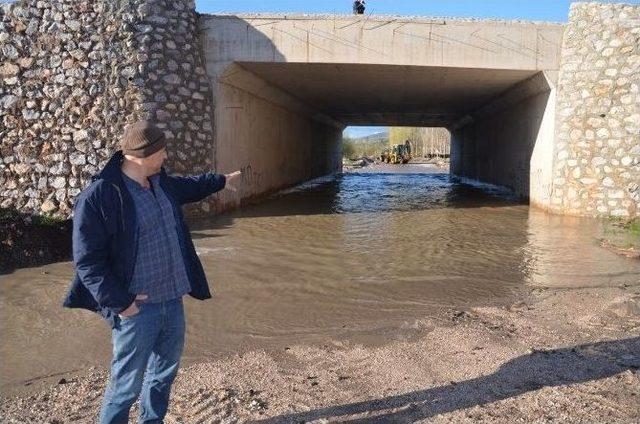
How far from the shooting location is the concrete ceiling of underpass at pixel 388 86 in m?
12.2

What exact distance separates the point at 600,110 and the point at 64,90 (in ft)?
36.2

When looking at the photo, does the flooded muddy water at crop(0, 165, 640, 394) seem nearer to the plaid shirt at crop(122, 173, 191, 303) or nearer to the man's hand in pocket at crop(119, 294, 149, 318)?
the plaid shirt at crop(122, 173, 191, 303)

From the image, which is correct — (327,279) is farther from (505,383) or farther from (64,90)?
(64,90)

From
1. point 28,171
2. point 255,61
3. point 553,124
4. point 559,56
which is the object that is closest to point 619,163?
point 553,124

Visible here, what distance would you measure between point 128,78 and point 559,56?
362 inches

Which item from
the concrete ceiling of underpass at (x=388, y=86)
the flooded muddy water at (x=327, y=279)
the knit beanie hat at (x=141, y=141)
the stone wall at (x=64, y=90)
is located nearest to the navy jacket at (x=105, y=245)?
the knit beanie hat at (x=141, y=141)

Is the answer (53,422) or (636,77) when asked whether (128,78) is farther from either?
(636,77)

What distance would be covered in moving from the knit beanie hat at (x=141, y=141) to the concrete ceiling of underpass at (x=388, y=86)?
30.4 ft

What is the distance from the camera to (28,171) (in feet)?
33.4

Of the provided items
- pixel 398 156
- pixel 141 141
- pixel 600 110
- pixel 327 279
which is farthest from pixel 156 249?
pixel 398 156

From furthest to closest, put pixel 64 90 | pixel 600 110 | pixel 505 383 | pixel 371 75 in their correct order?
pixel 371 75 → pixel 600 110 → pixel 64 90 → pixel 505 383

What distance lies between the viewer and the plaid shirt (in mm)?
2746

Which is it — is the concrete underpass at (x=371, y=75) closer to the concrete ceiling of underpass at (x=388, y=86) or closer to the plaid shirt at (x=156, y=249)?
the concrete ceiling of underpass at (x=388, y=86)

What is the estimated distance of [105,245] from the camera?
259 centimetres
